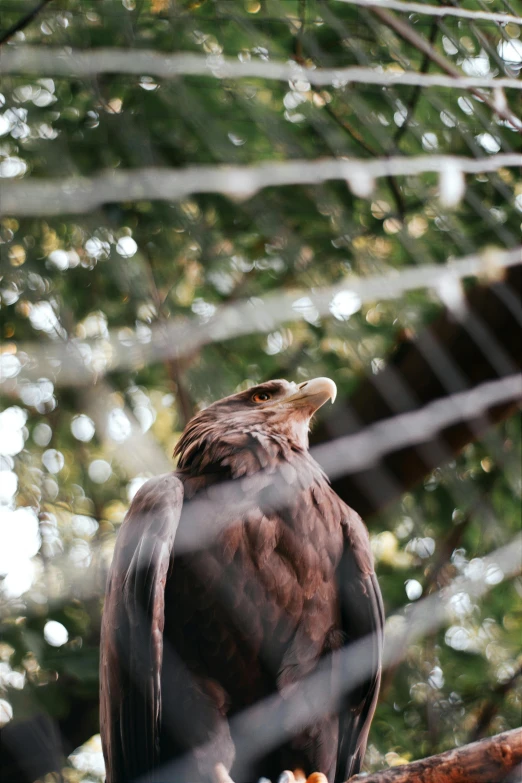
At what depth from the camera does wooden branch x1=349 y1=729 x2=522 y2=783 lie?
1.44m

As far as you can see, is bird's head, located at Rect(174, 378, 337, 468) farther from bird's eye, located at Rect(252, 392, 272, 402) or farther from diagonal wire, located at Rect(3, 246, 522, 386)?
diagonal wire, located at Rect(3, 246, 522, 386)

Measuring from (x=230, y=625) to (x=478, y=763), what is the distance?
31.5 inches

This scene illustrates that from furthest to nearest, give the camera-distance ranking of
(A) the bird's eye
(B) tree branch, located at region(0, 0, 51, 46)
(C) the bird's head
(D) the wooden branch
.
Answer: (A) the bird's eye
(C) the bird's head
(B) tree branch, located at region(0, 0, 51, 46)
(D) the wooden branch

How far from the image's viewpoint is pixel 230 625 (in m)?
2.11

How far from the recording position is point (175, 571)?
2117 millimetres

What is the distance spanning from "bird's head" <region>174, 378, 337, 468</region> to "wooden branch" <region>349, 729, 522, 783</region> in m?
1.13

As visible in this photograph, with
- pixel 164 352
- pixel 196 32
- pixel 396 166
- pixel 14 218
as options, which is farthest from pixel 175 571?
pixel 196 32

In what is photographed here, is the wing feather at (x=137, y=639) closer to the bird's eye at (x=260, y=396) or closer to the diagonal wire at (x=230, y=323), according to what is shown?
the diagonal wire at (x=230, y=323)

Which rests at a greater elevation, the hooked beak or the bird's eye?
the hooked beak

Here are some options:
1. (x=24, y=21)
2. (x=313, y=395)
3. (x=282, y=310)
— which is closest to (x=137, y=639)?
(x=313, y=395)

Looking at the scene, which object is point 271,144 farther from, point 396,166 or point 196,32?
point 396,166

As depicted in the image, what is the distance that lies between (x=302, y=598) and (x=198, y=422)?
2.42ft

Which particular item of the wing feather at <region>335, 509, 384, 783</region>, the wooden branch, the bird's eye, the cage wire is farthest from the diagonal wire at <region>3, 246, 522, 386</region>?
the wooden branch

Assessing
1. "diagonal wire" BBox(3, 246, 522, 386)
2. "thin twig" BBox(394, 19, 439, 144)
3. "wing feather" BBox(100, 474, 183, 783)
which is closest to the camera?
"wing feather" BBox(100, 474, 183, 783)
